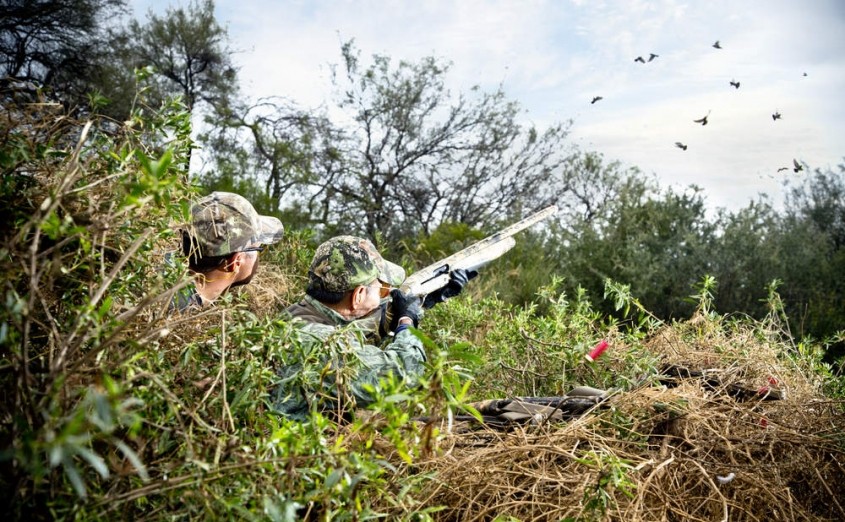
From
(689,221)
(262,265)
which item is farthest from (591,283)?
(262,265)

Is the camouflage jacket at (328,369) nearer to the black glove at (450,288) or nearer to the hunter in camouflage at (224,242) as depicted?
the hunter in camouflage at (224,242)

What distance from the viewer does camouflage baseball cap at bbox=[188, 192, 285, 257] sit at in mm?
3728

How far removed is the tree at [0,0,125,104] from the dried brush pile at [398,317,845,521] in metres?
15.0

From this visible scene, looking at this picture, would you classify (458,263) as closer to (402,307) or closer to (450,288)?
(450,288)

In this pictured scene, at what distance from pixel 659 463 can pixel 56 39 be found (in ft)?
57.9

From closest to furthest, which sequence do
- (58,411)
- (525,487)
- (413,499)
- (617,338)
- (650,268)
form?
(58,411) → (413,499) → (525,487) → (617,338) → (650,268)

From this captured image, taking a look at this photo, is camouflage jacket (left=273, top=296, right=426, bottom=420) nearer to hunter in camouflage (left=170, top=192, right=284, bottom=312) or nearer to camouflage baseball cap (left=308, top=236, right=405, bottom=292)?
camouflage baseball cap (left=308, top=236, right=405, bottom=292)

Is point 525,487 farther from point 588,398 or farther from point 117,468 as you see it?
point 117,468

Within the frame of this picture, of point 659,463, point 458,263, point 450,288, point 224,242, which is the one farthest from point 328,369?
point 458,263

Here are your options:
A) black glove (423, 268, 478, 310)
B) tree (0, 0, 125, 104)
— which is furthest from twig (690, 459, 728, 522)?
tree (0, 0, 125, 104)

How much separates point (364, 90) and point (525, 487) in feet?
50.7

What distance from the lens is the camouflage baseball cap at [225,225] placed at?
12.2 feet

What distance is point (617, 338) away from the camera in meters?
3.87

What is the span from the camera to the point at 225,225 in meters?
3.83
